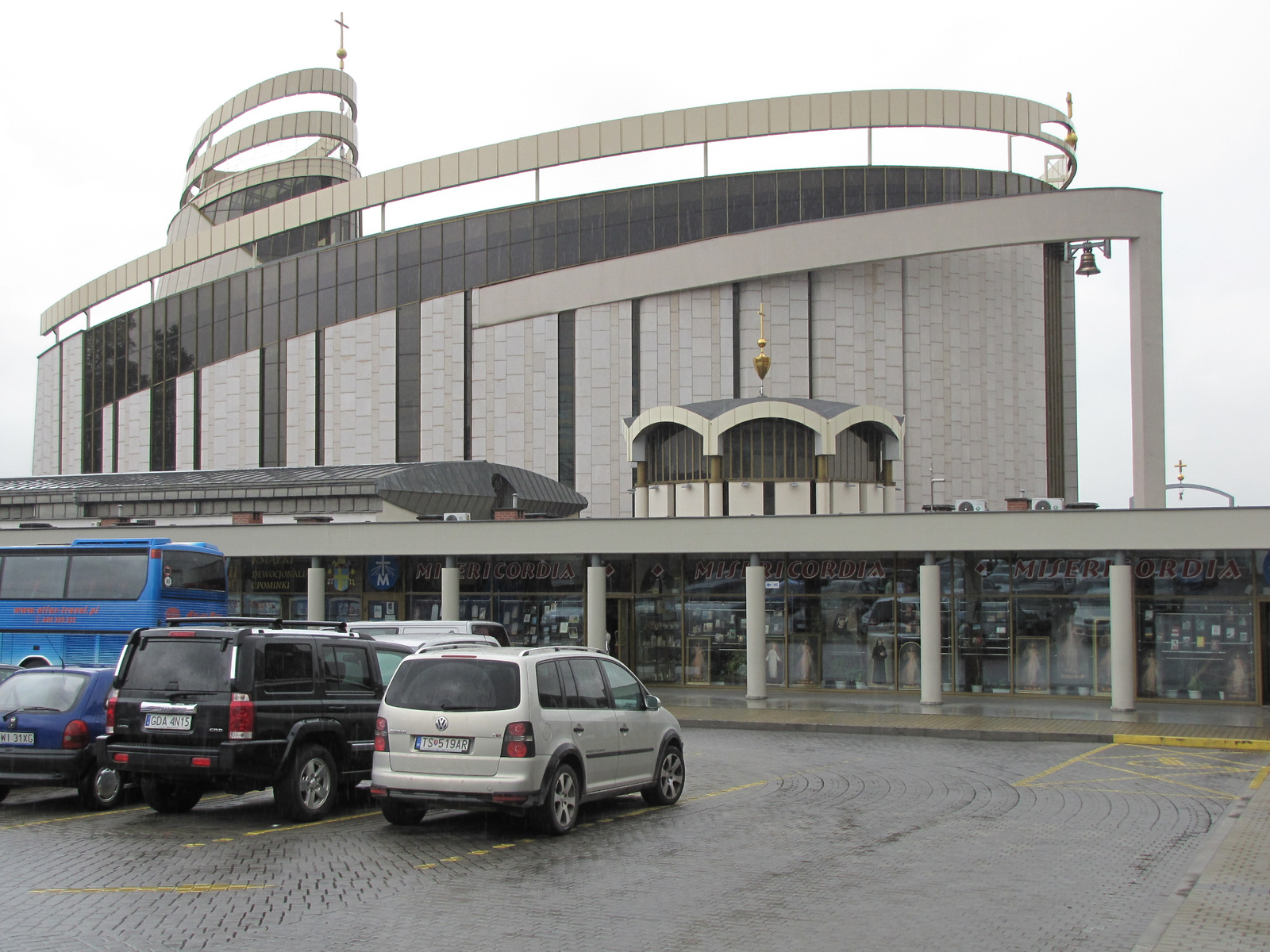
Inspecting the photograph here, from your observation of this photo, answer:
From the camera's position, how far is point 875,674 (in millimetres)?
26953

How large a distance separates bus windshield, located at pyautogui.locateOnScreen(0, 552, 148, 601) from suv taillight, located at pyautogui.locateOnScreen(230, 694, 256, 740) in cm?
1114

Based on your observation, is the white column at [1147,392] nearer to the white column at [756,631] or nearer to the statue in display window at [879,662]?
the statue in display window at [879,662]

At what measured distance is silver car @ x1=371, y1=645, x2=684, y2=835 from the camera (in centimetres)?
1034

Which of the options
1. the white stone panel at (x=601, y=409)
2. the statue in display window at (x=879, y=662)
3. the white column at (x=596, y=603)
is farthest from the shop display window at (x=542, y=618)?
the white stone panel at (x=601, y=409)

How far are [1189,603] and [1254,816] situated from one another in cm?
1383

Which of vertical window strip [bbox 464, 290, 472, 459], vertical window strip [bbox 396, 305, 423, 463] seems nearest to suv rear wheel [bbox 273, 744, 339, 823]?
vertical window strip [bbox 464, 290, 472, 459]

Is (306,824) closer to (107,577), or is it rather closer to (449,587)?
(107,577)

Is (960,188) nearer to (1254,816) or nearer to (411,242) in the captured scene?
(411,242)

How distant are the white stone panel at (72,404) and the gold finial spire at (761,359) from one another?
32817 millimetres

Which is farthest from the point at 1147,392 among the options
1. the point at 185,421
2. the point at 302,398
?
the point at 185,421

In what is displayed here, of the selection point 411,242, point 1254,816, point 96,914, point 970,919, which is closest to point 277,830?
point 96,914

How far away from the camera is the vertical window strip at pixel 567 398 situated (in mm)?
42875

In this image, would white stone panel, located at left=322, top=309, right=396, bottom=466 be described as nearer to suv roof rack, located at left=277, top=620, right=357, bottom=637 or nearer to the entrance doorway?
the entrance doorway

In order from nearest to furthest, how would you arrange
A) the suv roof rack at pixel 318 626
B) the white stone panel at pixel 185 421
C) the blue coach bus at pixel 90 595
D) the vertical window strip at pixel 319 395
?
the suv roof rack at pixel 318 626 < the blue coach bus at pixel 90 595 < the vertical window strip at pixel 319 395 < the white stone panel at pixel 185 421
